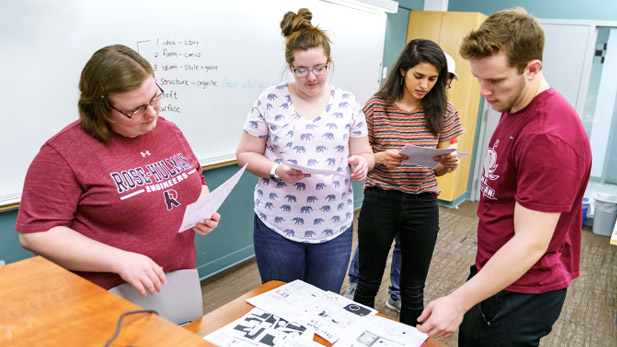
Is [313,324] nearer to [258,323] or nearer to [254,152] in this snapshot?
[258,323]

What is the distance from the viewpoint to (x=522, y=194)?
1000 mm

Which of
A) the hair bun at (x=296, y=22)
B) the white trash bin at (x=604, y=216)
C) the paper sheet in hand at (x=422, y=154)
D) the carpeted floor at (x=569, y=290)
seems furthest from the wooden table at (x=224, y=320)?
the white trash bin at (x=604, y=216)

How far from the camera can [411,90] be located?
192 centimetres

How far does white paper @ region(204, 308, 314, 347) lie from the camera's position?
3.47ft

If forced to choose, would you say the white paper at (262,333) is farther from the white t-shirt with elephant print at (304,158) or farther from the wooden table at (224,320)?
the white t-shirt with elephant print at (304,158)

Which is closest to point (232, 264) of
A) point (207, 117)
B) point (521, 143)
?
point (207, 117)

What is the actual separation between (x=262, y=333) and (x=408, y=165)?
110cm

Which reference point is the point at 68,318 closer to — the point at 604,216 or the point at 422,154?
the point at 422,154

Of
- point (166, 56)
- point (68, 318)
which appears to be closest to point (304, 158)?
point (68, 318)

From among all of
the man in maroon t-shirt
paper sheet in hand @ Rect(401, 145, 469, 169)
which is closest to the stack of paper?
the man in maroon t-shirt

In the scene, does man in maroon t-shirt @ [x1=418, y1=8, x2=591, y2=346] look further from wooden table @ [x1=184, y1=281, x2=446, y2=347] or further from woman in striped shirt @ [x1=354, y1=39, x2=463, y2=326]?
woman in striped shirt @ [x1=354, y1=39, x2=463, y2=326]

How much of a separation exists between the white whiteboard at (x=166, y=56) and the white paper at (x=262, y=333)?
1.15 m

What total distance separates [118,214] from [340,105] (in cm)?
85

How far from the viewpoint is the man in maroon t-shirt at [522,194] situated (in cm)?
97
